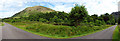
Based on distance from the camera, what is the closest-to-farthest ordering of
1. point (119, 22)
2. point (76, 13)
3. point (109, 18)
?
point (119, 22), point (76, 13), point (109, 18)

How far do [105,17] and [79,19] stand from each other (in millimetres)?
65116

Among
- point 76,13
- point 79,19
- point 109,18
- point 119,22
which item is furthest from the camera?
point 109,18

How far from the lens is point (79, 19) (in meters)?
33.5

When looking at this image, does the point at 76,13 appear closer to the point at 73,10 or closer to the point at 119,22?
the point at 73,10

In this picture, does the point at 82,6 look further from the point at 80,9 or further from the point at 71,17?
the point at 71,17

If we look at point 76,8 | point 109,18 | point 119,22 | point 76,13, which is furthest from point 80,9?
point 109,18

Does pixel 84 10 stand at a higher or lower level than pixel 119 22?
higher

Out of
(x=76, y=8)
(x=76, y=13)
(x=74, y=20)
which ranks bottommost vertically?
(x=74, y=20)

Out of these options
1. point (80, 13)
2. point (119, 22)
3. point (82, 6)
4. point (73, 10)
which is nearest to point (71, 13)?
point (73, 10)

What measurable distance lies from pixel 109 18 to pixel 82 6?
205ft

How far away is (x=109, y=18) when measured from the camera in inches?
3278

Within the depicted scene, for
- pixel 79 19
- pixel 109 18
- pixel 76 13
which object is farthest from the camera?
pixel 109 18

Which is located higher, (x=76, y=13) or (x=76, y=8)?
(x=76, y=8)

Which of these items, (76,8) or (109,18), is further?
(109,18)
